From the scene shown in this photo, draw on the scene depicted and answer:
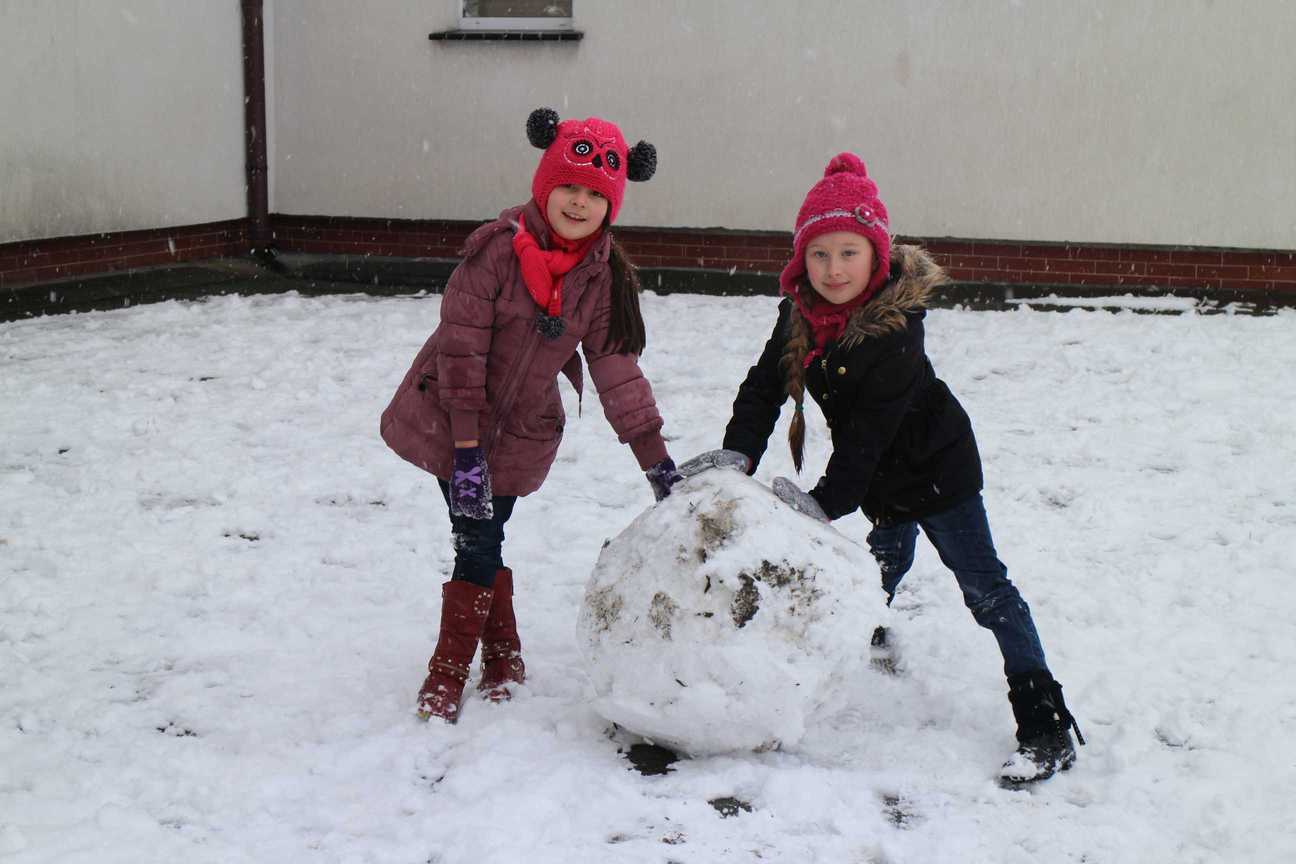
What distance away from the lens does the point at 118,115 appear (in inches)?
343

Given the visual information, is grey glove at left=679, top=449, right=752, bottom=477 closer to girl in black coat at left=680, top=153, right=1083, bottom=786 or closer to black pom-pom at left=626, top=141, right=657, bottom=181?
girl in black coat at left=680, top=153, right=1083, bottom=786

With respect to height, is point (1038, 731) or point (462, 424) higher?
point (462, 424)

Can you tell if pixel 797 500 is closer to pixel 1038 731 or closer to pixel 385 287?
pixel 1038 731

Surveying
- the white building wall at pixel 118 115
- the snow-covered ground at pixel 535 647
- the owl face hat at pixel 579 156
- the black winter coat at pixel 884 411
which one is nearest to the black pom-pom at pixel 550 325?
the owl face hat at pixel 579 156

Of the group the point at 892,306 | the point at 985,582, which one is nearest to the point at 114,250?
the point at 892,306

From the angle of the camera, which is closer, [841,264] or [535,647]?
[841,264]

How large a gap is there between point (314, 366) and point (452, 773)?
13.7ft

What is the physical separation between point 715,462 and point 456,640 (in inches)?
31.8

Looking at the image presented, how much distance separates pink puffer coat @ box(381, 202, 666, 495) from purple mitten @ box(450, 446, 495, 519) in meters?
0.05

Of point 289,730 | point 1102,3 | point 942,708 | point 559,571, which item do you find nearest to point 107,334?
point 559,571

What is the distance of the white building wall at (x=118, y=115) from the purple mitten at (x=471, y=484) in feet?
19.4

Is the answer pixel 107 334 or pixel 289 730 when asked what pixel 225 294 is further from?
pixel 289 730

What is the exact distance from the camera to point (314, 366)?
6.90 meters

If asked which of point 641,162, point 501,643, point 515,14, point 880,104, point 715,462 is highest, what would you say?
point 515,14
